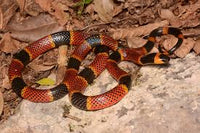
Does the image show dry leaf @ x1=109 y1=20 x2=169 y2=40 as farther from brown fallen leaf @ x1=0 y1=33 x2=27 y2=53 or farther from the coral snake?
brown fallen leaf @ x1=0 y1=33 x2=27 y2=53

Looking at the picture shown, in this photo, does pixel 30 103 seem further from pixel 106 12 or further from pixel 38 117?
pixel 106 12

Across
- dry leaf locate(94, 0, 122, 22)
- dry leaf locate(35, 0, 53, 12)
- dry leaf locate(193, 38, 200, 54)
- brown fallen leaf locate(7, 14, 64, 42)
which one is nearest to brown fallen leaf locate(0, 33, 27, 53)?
brown fallen leaf locate(7, 14, 64, 42)

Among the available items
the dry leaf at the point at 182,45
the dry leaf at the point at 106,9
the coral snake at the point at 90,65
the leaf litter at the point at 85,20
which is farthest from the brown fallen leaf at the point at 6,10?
the dry leaf at the point at 182,45

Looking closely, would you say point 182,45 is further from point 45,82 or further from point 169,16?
point 45,82

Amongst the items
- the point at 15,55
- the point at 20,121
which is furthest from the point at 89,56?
the point at 20,121

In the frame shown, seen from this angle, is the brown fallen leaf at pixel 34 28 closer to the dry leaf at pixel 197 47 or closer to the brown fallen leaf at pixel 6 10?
the brown fallen leaf at pixel 6 10

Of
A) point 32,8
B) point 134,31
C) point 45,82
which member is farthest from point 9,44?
point 134,31
